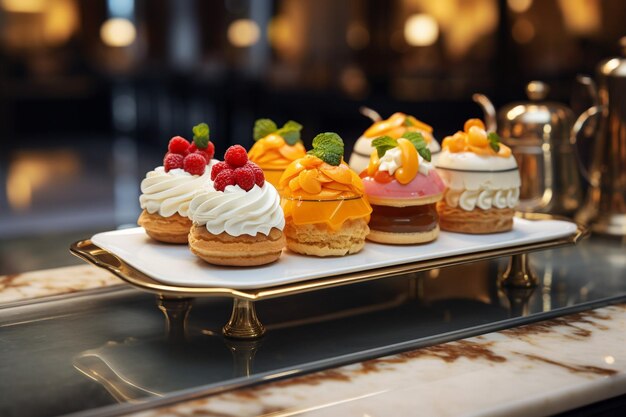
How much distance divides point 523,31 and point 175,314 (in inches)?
155

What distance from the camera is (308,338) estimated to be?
1.32m

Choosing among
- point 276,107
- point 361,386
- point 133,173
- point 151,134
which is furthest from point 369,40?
point 361,386

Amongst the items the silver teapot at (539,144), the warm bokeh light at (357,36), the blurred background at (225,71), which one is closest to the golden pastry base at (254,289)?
the silver teapot at (539,144)

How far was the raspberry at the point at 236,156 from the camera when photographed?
51.8 inches

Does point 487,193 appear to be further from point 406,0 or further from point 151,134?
point 151,134

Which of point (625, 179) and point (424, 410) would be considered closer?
point (424, 410)

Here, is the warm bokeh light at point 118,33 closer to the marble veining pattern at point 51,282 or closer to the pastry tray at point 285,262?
the marble veining pattern at point 51,282

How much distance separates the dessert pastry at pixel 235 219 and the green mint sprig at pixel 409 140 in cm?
29

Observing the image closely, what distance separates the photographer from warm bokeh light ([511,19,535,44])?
4719mm

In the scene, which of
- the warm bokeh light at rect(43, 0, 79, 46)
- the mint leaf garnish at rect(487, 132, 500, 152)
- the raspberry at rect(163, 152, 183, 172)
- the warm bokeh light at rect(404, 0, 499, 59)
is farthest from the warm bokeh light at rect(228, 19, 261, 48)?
the raspberry at rect(163, 152, 183, 172)

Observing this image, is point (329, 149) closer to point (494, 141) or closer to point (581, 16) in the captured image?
point (494, 141)

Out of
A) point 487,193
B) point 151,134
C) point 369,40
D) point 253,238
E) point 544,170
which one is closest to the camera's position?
point 253,238

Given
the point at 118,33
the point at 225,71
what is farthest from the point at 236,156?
the point at 118,33

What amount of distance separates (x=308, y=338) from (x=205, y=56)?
25.2ft
